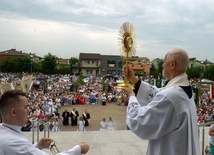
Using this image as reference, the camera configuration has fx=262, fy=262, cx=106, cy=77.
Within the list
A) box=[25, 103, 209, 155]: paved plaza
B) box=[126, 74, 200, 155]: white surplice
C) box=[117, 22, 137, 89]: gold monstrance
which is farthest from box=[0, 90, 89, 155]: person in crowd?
box=[25, 103, 209, 155]: paved plaza

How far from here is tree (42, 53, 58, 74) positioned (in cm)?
6461

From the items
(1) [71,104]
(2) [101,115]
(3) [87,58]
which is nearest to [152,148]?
(2) [101,115]

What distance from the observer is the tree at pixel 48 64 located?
212 ft

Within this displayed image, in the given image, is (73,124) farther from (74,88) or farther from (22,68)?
(22,68)

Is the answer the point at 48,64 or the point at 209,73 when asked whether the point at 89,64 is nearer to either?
the point at 48,64

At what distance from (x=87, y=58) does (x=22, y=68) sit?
26174 mm

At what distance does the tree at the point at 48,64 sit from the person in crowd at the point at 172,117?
208 feet

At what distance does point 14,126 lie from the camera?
2.21m

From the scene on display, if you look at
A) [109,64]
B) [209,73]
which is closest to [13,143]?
[209,73]

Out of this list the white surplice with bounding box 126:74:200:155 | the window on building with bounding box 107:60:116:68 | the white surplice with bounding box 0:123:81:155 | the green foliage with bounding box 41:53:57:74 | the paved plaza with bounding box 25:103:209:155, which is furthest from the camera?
the window on building with bounding box 107:60:116:68

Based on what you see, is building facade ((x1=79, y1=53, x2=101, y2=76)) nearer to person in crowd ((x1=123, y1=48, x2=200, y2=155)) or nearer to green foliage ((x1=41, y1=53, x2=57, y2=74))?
green foliage ((x1=41, y1=53, x2=57, y2=74))

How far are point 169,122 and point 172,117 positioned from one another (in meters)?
0.06

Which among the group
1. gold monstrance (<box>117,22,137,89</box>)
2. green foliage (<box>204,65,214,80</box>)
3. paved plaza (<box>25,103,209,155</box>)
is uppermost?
gold monstrance (<box>117,22,137,89</box>)

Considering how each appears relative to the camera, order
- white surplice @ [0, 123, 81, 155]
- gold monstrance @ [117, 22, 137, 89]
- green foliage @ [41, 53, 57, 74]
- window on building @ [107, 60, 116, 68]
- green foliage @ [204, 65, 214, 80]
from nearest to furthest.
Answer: white surplice @ [0, 123, 81, 155], gold monstrance @ [117, 22, 137, 89], green foliage @ [204, 65, 214, 80], green foliage @ [41, 53, 57, 74], window on building @ [107, 60, 116, 68]
